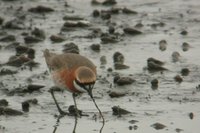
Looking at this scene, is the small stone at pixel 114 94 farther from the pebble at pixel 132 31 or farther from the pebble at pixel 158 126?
the pebble at pixel 132 31

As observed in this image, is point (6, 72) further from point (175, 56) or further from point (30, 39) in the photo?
point (175, 56)

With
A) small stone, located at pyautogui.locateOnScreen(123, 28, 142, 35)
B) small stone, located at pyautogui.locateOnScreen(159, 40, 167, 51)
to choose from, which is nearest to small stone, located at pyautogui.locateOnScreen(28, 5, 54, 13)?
small stone, located at pyautogui.locateOnScreen(123, 28, 142, 35)

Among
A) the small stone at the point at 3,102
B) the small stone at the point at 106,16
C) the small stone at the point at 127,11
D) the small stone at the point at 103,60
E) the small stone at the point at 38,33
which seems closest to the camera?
the small stone at the point at 3,102

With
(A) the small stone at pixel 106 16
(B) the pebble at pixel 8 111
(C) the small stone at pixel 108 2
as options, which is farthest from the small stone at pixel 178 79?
(C) the small stone at pixel 108 2

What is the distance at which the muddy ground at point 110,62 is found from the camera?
39.2 feet

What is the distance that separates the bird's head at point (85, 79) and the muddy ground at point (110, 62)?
580mm

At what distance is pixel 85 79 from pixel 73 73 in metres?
0.67

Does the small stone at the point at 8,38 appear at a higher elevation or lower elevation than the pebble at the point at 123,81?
higher

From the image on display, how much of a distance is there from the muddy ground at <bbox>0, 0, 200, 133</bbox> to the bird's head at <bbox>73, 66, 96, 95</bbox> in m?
0.58

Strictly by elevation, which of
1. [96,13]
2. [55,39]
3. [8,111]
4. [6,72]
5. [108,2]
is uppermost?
[108,2]

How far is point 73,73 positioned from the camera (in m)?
12.1

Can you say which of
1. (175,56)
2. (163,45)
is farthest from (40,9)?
(175,56)

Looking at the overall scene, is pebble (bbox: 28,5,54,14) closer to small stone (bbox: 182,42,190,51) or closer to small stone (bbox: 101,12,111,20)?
small stone (bbox: 101,12,111,20)

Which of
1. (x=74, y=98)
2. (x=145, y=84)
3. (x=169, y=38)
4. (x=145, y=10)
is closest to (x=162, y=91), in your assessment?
(x=145, y=84)
